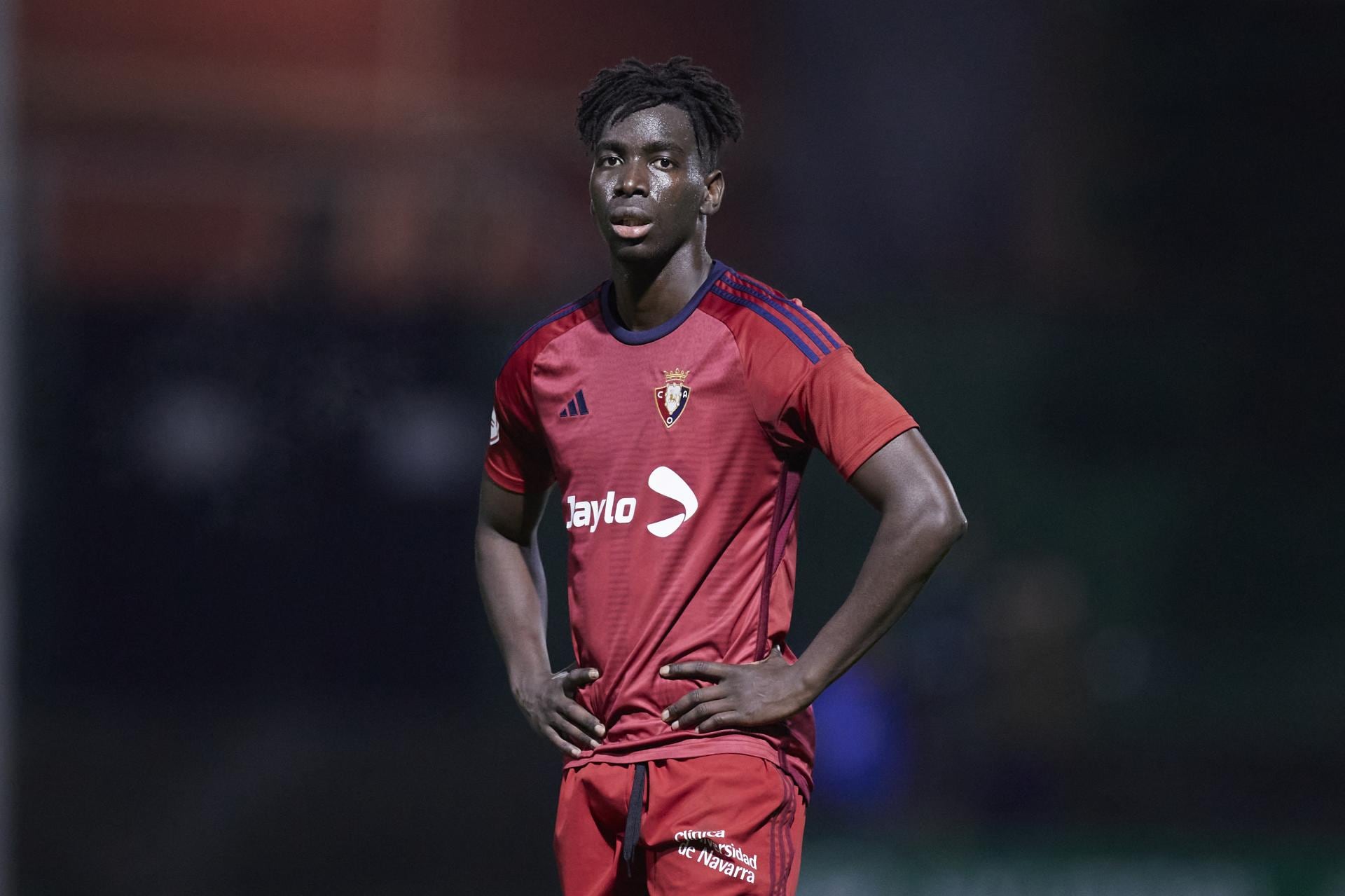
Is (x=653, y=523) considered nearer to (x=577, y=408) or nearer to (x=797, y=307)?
(x=577, y=408)

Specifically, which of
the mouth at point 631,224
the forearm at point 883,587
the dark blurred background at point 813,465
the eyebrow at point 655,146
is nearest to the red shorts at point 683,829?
the forearm at point 883,587

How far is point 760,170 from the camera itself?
6.16 metres

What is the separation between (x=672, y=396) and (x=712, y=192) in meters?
0.37

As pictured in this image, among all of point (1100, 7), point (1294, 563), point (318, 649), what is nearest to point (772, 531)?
point (318, 649)

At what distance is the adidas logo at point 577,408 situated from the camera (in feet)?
8.41

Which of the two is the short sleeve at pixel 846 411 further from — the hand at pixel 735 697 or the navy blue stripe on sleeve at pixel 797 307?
the hand at pixel 735 697

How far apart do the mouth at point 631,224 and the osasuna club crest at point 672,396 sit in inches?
8.9

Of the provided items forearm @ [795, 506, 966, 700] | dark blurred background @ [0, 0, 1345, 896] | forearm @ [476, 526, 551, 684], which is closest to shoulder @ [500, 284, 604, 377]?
forearm @ [476, 526, 551, 684]

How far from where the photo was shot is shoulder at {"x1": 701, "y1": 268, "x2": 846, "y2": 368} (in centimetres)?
244

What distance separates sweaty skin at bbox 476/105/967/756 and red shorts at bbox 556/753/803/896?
0.24 ft

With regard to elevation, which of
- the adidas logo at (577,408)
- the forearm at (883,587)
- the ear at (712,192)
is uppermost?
the ear at (712,192)

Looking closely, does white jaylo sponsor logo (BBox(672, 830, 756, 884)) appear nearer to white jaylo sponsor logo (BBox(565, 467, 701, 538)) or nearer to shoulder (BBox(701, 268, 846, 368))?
white jaylo sponsor logo (BBox(565, 467, 701, 538))

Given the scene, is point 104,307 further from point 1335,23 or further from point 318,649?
point 1335,23

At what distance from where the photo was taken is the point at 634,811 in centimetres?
237
